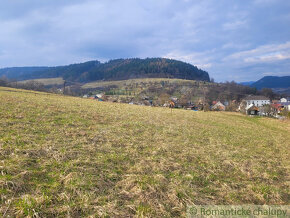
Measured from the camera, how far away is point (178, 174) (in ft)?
18.9

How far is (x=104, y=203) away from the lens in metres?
3.75

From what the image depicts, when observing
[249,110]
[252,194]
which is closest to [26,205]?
[252,194]

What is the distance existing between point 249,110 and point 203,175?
93.6 meters

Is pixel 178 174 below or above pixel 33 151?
below

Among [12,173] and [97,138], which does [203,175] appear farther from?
[12,173]

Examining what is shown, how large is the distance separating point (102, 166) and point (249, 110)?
96062 mm

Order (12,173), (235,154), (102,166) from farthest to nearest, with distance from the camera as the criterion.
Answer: (235,154)
(102,166)
(12,173)

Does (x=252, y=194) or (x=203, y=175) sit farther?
(x=203, y=175)

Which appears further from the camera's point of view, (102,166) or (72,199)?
(102,166)

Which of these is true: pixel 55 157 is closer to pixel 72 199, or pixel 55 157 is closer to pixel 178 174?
pixel 72 199

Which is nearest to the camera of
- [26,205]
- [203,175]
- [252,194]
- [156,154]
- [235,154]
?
[26,205]

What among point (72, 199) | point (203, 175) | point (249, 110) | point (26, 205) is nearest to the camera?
point (26, 205)

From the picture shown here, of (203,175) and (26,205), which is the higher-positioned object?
(26,205)

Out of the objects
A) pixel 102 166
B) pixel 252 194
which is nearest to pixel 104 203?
pixel 102 166
